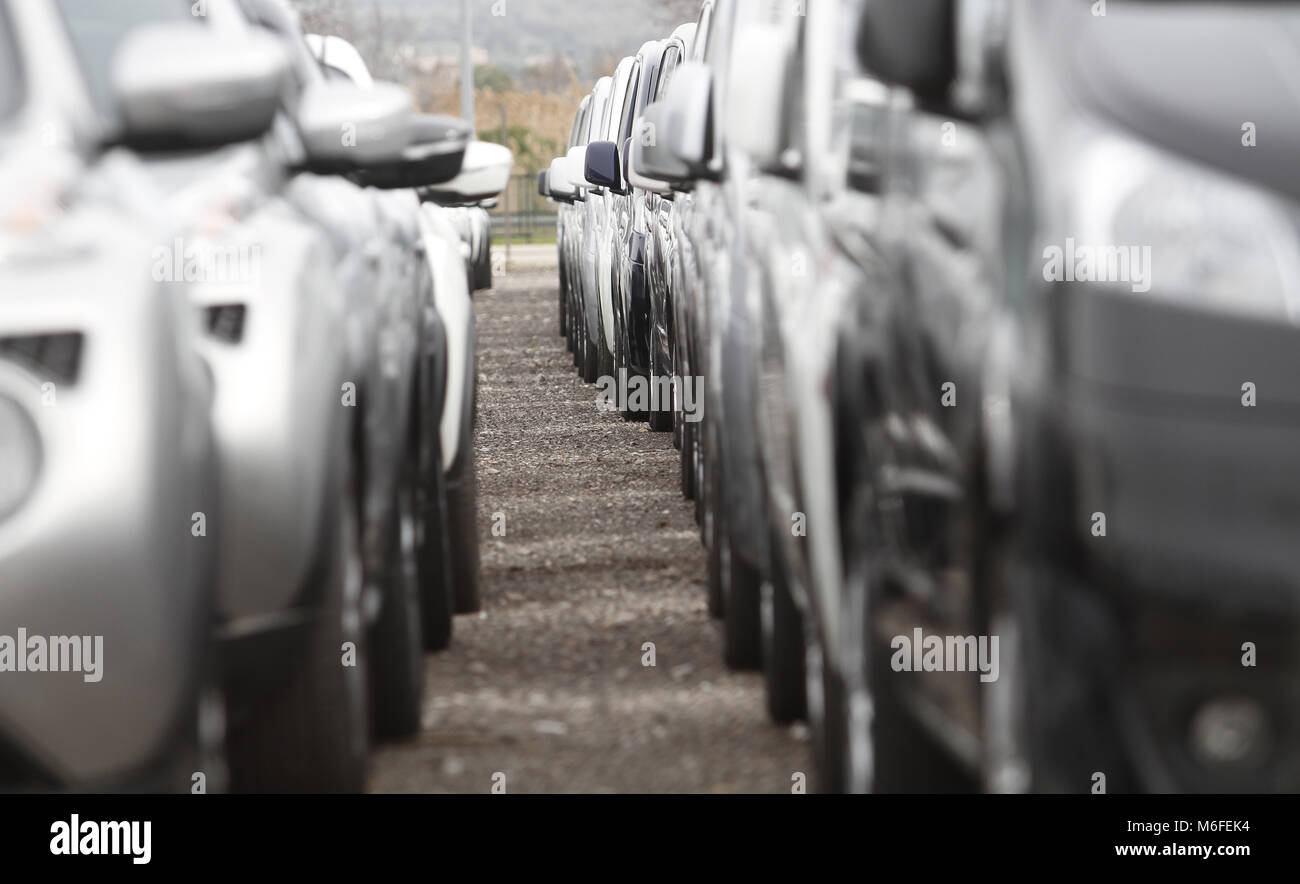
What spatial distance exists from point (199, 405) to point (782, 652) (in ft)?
7.33

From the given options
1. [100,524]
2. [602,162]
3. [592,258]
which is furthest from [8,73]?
[592,258]

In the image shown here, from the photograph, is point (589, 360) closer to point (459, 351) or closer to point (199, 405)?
point (459, 351)

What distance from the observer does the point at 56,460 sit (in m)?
2.70

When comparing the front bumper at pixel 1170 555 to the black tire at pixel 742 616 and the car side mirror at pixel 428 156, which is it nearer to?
the car side mirror at pixel 428 156

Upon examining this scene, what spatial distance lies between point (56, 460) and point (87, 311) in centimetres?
23

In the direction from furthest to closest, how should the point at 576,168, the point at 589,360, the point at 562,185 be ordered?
the point at 562,185
the point at 576,168
the point at 589,360

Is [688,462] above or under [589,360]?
above

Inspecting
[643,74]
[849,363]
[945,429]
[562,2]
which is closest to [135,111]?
[849,363]

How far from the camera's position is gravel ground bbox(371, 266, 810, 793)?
15.4ft

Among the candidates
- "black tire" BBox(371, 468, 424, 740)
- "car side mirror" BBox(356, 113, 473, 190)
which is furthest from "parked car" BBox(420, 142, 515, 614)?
"black tire" BBox(371, 468, 424, 740)

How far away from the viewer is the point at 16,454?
2717 mm

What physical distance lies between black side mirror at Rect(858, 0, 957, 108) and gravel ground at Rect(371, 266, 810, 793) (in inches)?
78.2
